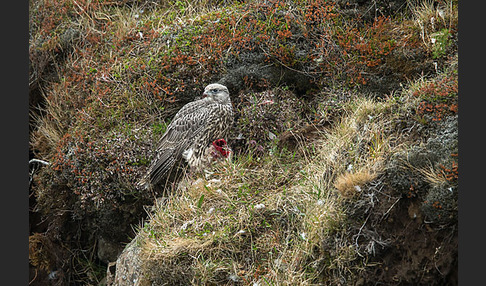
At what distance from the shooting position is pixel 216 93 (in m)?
8.18

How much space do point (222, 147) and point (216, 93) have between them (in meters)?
0.84

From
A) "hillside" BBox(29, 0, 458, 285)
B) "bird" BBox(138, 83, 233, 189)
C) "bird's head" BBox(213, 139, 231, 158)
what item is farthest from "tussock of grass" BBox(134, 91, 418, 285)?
"bird" BBox(138, 83, 233, 189)

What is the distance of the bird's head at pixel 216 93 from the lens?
26.8 ft

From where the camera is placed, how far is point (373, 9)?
8969mm

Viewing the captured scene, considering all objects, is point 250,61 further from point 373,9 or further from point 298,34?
point 373,9

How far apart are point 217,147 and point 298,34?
2.49 meters

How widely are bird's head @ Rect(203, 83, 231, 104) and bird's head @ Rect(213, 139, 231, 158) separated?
612mm

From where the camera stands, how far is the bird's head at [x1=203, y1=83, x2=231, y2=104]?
8.16 meters

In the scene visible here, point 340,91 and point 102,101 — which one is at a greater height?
point 102,101

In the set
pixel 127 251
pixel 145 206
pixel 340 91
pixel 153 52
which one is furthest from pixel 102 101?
pixel 340 91

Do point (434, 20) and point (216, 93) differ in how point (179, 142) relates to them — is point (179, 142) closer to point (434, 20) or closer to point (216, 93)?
point (216, 93)

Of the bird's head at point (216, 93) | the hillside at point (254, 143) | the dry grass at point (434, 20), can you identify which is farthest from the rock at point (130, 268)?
the dry grass at point (434, 20)

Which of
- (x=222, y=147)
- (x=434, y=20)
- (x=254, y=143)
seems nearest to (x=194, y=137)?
(x=222, y=147)

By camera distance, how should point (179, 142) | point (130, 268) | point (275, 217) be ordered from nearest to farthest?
point (275, 217)
point (130, 268)
point (179, 142)
